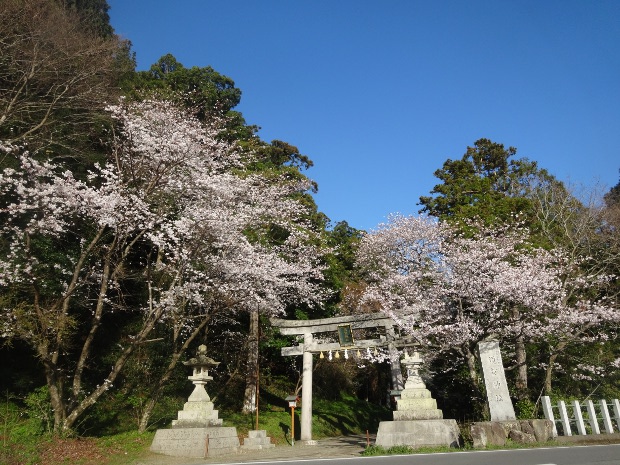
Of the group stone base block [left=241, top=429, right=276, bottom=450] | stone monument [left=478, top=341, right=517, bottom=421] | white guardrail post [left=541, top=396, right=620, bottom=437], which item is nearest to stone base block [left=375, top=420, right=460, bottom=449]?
stone monument [left=478, top=341, right=517, bottom=421]

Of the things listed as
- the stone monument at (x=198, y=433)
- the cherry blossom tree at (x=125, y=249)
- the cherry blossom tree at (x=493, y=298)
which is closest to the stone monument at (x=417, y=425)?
the cherry blossom tree at (x=493, y=298)

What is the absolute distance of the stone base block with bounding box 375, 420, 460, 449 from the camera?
12.4m

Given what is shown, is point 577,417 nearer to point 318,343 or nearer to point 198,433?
point 318,343

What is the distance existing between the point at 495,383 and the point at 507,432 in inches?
53.4

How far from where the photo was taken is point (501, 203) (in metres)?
22.6

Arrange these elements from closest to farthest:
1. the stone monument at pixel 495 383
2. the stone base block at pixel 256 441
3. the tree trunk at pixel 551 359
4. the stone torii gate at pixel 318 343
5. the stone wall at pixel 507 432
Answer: the stone wall at pixel 507 432, the stone monument at pixel 495 383, the stone base block at pixel 256 441, the tree trunk at pixel 551 359, the stone torii gate at pixel 318 343

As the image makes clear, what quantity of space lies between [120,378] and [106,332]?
1806 millimetres

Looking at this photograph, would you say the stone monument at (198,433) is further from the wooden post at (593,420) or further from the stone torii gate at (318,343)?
the wooden post at (593,420)

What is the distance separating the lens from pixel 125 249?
13.3m

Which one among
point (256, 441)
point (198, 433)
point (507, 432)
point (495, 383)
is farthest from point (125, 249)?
point (507, 432)

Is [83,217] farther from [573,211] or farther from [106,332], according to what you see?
[573,211]

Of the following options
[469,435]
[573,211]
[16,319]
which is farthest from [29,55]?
[573,211]

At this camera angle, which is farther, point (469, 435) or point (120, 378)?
point (120, 378)

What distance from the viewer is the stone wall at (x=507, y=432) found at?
1138cm
